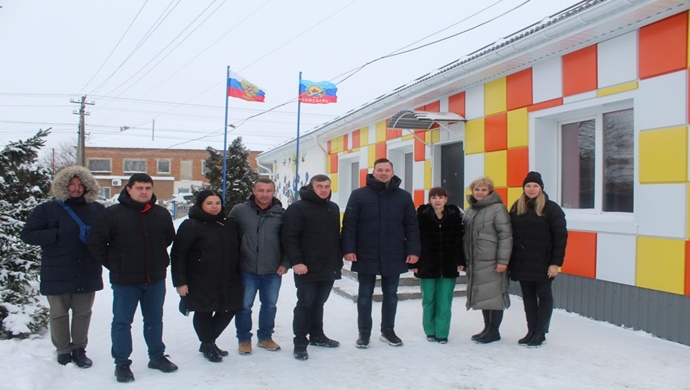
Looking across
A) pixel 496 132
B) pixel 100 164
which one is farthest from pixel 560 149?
pixel 100 164

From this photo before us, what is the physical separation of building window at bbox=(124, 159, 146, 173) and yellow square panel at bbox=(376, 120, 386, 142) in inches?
1591

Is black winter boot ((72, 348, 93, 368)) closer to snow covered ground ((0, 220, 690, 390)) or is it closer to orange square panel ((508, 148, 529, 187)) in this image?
snow covered ground ((0, 220, 690, 390))

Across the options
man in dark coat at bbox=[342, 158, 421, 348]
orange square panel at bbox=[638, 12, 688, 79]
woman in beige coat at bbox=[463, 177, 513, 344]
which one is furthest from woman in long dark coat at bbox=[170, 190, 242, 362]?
orange square panel at bbox=[638, 12, 688, 79]

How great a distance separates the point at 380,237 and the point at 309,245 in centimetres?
65

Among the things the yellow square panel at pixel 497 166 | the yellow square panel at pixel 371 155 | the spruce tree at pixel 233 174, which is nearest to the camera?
the yellow square panel at pixel 497 166

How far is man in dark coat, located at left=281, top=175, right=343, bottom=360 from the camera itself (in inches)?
176

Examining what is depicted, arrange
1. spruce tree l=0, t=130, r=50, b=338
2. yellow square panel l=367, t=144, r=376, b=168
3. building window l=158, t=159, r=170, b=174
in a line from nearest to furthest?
spruce tree l=0, t=130, r=50, b=338 < yellow square panel l=367, t=144, r=376, b=168 < building window l=158, t=159, r=170, b=174

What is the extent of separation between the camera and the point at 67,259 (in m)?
4.02

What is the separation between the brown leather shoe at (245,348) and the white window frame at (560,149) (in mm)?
3759

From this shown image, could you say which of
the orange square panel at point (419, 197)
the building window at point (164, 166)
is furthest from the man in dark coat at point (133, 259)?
the building window at point (164, 166)

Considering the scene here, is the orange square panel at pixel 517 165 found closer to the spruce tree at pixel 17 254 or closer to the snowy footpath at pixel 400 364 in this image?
the snowy footpath at pixel 400 364

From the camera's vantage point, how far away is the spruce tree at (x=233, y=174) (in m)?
12.9

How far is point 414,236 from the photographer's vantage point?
15.6 ft

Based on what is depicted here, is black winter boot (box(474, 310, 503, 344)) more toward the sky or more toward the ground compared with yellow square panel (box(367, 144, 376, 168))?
more toward the ground
